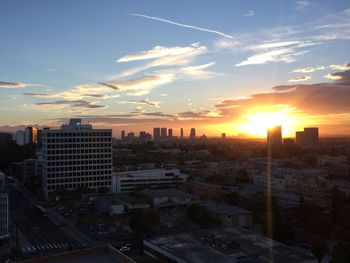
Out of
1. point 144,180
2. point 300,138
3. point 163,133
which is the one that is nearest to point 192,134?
point 163,133

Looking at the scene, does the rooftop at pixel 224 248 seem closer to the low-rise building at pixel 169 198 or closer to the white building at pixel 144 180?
the low-rise building at pixel 169 198

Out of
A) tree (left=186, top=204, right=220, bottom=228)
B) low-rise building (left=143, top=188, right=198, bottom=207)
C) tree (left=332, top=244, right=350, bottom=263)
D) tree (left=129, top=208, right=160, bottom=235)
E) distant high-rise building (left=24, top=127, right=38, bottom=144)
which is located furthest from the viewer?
distant high-rise building (left=24, top=127, right=38, bottom=144)

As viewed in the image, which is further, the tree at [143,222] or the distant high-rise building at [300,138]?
the distant high-rise building at [300,138]

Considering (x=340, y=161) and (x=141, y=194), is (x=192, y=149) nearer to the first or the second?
(x=340, y=161)

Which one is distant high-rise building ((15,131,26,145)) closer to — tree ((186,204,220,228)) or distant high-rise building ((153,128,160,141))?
distant high-rise building ((153,128,160,141))

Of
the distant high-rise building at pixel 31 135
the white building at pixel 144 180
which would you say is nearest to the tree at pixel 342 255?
the white building at pixel 144 180

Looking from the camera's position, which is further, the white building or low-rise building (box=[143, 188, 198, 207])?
the white building

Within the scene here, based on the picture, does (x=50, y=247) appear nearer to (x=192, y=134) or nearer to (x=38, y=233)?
(x=38, y=233)

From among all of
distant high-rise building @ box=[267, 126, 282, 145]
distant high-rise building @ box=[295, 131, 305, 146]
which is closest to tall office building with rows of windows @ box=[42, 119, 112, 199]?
distant high-rise building @ box=[267, 126, 282, 145]
